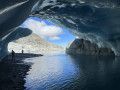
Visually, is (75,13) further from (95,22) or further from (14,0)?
(14,0)

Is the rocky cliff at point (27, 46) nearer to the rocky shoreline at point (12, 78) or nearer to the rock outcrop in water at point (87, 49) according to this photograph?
the rock outcrop in water at point (87, 49)

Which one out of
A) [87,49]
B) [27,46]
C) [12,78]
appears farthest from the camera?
[27,46]

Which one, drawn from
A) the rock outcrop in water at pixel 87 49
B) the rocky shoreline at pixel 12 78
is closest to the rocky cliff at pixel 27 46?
the rock outcrop in water at pixel 87 49

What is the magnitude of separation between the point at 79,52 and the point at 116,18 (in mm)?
37535

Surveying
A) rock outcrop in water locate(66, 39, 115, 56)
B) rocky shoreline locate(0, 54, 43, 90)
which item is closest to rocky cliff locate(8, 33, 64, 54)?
rock outcrop in water locate(66, 39, 115, 56)

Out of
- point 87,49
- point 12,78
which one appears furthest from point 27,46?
point 12,78

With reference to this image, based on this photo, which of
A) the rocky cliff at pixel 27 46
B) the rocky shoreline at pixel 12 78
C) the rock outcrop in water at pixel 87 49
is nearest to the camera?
the rocky shoreline at pixel 12 78

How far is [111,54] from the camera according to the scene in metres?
44.6

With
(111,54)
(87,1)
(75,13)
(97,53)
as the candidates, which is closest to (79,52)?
(97,53)

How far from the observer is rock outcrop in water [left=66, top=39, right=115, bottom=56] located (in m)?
45.9

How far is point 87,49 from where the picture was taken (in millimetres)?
52844

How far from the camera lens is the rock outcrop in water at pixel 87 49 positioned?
4593 centimetres

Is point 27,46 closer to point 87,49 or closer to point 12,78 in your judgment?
point 87,49

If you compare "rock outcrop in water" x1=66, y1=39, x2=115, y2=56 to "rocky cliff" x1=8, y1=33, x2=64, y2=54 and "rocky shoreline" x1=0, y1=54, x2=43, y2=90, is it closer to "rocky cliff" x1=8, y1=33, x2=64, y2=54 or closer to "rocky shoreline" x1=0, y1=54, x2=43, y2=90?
"rocky shoreline" x1=0, y1=54, x2=43, y2=90
